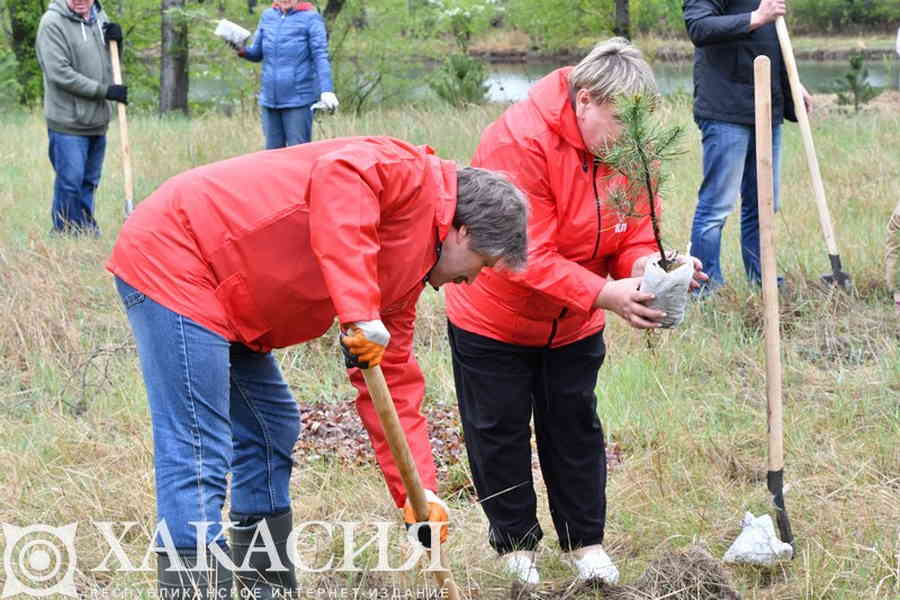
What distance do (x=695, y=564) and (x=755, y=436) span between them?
1278 millimetres

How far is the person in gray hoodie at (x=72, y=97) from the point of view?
7.63m

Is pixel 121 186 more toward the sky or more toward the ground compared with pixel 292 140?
more toward the ground

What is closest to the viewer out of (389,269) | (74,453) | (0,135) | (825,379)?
(389,269)

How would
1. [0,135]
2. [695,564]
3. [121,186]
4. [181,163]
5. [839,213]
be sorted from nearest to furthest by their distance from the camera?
[695,564], [839,213], [121,186], [181,163], [0,135]

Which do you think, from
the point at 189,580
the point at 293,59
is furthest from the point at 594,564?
the point at 293,59

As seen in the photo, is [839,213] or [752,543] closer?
[752,543]

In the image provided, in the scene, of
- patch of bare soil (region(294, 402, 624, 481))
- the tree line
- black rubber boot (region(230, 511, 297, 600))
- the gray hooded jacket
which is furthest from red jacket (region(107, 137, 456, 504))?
the tree line

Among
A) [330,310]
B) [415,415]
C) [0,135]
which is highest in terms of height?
[330,310]

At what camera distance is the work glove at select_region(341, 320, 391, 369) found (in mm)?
2434

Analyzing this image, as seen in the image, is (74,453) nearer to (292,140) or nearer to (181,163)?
(292,140)

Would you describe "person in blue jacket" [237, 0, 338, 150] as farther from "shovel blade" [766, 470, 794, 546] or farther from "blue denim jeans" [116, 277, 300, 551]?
"blue denim jeans" [116, 277, 300, 551]

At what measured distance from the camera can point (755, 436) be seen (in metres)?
4.34

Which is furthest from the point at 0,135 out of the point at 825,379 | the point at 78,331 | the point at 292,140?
the point at 825,379

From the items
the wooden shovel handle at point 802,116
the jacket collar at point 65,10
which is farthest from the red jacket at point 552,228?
the jacket collar at point 65,10
